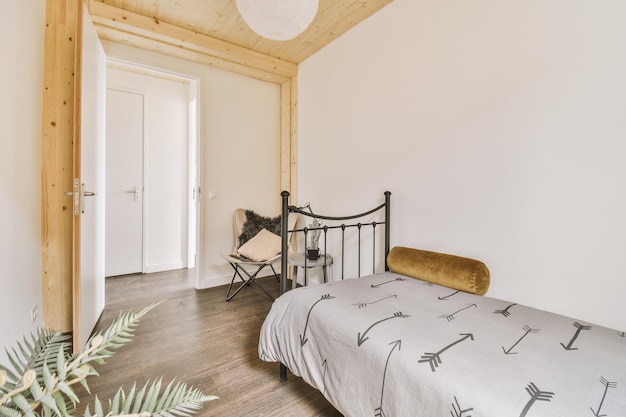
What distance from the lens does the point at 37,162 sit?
181 cm

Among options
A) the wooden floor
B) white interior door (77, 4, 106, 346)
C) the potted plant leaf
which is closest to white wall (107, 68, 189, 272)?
the wooden floor

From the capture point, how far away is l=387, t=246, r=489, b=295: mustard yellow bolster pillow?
1634mm

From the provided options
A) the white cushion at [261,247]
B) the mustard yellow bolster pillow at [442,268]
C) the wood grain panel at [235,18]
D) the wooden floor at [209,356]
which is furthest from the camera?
the white cushion at [261,247]

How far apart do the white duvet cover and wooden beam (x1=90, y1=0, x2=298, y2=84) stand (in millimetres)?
2559

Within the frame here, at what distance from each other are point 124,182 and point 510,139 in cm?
398

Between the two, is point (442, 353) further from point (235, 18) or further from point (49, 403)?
point (235, 18)

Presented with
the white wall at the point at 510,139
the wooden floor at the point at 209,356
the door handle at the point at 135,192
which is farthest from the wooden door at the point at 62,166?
the white wall at the point at 510,139

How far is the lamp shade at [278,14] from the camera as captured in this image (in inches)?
62.7

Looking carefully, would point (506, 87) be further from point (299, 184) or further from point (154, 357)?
point (154, 357)

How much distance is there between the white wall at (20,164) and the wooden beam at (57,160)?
0.08 meters

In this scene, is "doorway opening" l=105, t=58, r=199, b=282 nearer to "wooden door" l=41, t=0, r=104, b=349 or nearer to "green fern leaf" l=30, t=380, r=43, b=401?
"wooden door" l=41, t=0, r=104, b=349

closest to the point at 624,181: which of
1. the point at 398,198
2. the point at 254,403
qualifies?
the point at 398,198

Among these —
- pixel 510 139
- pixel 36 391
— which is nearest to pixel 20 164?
pixel 36 391

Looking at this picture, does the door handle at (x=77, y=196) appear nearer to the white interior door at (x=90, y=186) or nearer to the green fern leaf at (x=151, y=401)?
the white interior door at (x=90, y=186)
